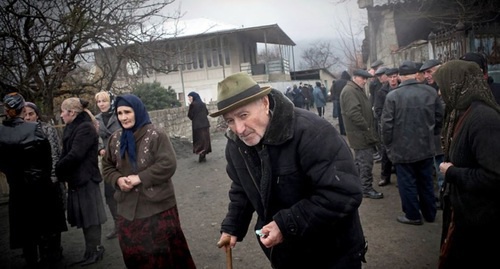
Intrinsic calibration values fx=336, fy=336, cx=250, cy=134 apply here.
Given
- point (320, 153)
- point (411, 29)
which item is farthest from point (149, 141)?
point (411, 29)

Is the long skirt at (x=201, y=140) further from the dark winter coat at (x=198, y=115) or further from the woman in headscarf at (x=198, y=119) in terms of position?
the dark winter coat at (x=198, y=115)

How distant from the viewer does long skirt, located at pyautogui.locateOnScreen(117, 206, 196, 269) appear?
2910 millimetres

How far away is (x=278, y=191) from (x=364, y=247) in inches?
25.8

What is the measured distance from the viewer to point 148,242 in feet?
9.54

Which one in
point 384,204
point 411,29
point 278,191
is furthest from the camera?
point 411,29

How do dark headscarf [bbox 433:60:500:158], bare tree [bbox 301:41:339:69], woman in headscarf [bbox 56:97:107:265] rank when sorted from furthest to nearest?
bare tree [bbox 301:41:339:69] < woman in headscarf [bbox 56:97:107:265] < dark headscarf [bbox 433:60:500:158]

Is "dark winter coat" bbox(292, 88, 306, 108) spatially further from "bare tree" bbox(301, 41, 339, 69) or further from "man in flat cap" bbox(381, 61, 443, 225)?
"bare tree" bbox(301, 41, 339, 69)

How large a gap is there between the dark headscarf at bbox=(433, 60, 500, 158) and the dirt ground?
1.68 m

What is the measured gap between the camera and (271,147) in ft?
6.08

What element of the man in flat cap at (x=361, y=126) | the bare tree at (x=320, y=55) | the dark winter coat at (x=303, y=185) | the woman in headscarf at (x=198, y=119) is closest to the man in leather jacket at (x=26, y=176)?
the dark winter coat at (x=303, y=185)

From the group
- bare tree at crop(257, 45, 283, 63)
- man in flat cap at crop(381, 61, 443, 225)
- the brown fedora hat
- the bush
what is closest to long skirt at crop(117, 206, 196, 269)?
the brown fedora hat

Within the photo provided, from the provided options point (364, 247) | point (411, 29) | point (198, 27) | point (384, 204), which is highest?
point (198, 27)

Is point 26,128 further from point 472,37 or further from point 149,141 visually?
point 472,37

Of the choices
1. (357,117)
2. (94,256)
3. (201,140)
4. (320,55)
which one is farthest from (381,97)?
(320,55)
